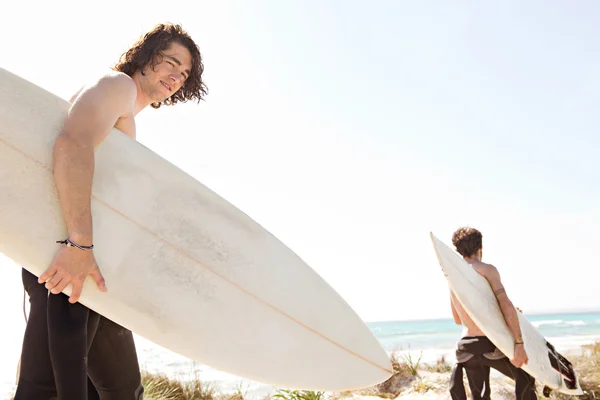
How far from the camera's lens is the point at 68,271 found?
4.42ft

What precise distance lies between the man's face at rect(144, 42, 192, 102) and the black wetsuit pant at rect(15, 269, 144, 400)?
31.9 inches

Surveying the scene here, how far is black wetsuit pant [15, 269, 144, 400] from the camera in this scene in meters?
1.30

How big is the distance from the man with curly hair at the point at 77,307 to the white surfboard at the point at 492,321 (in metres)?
2.73

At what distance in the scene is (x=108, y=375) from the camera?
1496 mm

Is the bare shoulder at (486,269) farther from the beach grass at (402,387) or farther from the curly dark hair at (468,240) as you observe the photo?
the beach grass at (402,387)

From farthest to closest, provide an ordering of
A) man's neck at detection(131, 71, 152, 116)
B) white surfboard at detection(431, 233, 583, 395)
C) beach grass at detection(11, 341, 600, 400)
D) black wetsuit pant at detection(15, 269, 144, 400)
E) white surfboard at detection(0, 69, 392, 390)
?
beach grass at detection(11, 341, 600, 400) < white surfboard at detection(431, 233, 583, 395) < man's neck at detection(131, 71, 152, 116) < white surfboard at detection(0, 69, 392, 390) < black wetsuit pant at detection(15, 269, 144, 400)

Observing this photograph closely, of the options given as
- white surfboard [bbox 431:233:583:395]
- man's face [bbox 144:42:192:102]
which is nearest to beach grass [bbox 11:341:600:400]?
white surfboard [bbox 431:233:583:395]

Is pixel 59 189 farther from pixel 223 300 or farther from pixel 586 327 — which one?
pixel 586 327

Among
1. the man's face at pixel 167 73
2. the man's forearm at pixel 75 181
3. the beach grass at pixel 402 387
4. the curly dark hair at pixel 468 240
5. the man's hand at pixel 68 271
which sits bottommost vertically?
the beach grass at pixel 402 387

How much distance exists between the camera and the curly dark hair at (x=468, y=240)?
4.11m

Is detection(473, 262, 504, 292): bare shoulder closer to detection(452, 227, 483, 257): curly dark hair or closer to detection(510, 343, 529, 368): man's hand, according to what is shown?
detection(452, 227, 483, 257): curly dark hair

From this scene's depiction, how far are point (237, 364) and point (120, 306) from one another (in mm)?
517

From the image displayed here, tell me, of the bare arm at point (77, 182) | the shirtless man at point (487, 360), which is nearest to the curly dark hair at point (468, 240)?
the shirtless man at point (487, 360)

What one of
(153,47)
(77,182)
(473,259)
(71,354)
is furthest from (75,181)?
(473,259)
